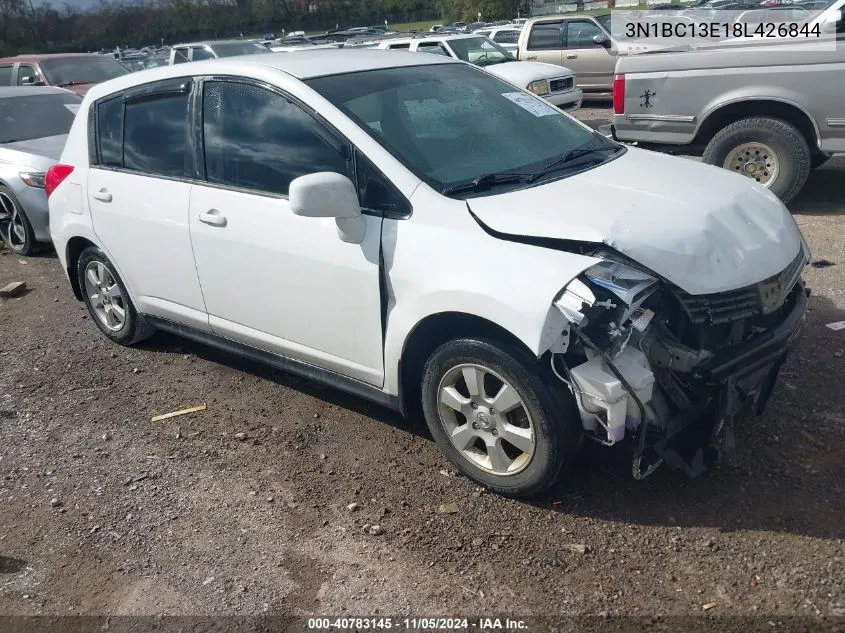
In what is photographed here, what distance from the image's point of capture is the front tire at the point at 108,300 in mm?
5039

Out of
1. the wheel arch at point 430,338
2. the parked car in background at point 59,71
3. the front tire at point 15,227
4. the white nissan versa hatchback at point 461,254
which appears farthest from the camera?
the parked car in background at point 59,71

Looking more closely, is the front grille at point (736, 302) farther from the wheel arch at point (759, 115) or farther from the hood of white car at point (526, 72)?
the hood of white car at point (526, 72)

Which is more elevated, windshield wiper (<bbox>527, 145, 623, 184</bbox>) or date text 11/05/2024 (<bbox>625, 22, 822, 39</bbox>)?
date text 11/05/2024 (<bbox>625, 22, 822, 39</bbox>)

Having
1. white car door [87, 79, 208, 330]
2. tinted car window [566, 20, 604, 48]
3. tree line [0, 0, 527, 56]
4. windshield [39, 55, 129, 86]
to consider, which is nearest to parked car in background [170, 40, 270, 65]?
windshield [39, 55, 129, 86]

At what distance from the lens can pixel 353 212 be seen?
11.0ft

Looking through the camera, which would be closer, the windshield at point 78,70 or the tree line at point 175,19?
the windshield at point 78,70

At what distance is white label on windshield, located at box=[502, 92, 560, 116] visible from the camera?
13.8 feet

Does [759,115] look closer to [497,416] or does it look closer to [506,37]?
[497,416]

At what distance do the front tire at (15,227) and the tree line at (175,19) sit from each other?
1645 inches

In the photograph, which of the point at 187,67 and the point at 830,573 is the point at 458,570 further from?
the point at 187,67

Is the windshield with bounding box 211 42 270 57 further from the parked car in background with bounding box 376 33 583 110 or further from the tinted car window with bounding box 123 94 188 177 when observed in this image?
the tinted car window with bounding box 123 94 188 177

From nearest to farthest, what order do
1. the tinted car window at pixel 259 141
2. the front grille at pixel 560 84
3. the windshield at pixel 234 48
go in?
the tinted car window at pixel 259 141 < the front grille at pixel 560 84 < the windshield at pixel 234 48

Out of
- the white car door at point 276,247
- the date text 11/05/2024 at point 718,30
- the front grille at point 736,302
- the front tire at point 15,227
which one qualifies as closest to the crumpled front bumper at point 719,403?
the front grille at point 736,302

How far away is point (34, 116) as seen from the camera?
866 cm
